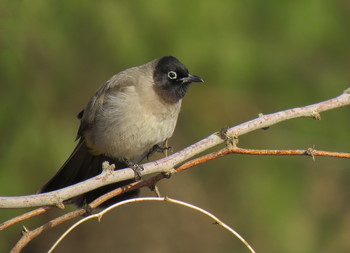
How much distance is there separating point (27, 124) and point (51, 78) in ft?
1.74

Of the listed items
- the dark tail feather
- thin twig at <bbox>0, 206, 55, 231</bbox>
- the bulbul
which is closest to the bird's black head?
the bulbul

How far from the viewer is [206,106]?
6730 millimetres

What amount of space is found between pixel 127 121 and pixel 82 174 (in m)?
0.57

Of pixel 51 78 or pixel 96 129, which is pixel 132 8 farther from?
pixel 96 129

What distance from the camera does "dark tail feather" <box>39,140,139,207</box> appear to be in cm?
482

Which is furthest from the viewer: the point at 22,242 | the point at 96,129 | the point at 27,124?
the point at 27,124

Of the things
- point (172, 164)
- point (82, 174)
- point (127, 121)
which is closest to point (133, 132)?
point (127, 121)

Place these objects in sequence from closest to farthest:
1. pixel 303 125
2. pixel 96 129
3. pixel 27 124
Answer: pixel 96 129 < pixel 27 124 < pixel 303 125

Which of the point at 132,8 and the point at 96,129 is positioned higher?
the point at 132,8

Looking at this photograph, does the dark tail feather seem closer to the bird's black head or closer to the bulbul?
the bulbul

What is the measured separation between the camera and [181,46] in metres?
6.46

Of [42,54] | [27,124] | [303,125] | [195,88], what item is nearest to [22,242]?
[27,124]

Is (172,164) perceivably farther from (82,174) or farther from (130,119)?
(82,174)

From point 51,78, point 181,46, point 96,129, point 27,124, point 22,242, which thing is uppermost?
point 181,46
